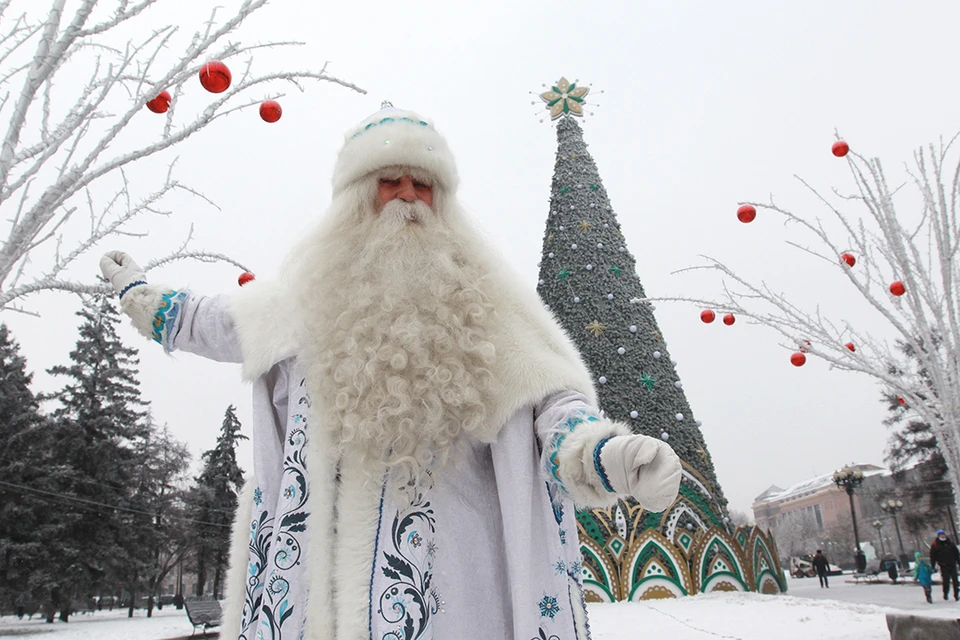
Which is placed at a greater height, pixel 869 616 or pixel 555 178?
pixel 555 178

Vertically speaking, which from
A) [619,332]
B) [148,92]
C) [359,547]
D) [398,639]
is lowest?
[398,639]

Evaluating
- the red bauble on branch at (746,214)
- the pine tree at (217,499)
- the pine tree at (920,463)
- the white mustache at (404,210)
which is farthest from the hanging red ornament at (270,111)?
the pine tree at (920,463)

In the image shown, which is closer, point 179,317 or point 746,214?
point 179,317

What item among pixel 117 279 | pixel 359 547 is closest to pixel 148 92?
pixel 117 279

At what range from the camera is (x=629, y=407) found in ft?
29.0

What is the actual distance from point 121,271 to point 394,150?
3.31 ft

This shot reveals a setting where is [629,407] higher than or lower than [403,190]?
higher

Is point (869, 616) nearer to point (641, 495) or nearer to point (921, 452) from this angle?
point (641, 495)

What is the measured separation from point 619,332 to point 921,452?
21362 millimetres

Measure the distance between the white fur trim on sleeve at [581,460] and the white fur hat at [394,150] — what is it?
3.90 ft

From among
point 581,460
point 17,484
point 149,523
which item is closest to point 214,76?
point 581,460

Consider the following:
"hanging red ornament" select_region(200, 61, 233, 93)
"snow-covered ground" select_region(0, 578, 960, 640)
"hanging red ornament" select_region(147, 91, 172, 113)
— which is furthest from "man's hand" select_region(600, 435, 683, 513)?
"snow-covered ground" select_region(0, 578, 960, 640)

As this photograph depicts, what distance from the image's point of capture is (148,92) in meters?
2.67

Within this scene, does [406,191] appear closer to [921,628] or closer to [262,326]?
[262,326]
